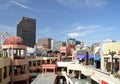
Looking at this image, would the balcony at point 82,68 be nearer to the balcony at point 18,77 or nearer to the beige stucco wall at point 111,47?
the beige stucco wall at point 111,47

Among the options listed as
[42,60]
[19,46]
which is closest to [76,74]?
[42,60]

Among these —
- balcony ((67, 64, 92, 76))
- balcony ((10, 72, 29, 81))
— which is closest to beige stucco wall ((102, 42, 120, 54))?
balcony ((67, 64, 92, 76))

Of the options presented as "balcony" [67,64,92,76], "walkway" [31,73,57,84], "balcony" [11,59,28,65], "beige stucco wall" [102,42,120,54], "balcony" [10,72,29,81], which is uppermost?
"beige stucco wall" [102,42,120,54]

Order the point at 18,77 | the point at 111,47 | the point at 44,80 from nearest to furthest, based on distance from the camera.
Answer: the point at 111,47
the point at 18,77
the point at 44,80

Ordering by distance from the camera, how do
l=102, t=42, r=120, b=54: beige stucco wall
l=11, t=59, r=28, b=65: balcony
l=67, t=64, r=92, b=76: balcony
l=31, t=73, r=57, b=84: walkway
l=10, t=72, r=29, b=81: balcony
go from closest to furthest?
l=102, t=42, r=120, b=54: beige stucco wall, l=67, t=64, r=92, b=76: balcony, l=31, t=73, r=57, b=84: walkway, l=10, t=72, r=29, b=81: balcony, l=11, t=59, r=28, b=65: balcony

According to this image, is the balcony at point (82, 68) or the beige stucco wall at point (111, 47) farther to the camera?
the balcony at point (82, 68)

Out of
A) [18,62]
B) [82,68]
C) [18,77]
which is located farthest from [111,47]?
[18,77]

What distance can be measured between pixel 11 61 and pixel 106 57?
18.1m

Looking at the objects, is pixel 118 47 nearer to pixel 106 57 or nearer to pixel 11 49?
pixel 106 57

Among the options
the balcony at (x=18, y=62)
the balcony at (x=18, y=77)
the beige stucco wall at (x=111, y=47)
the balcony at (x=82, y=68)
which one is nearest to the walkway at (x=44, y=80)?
the balcony at (x=18, y=77)

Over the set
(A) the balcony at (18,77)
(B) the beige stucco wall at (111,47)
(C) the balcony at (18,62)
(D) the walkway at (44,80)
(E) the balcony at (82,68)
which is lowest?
(D) the walkway at (44,80)

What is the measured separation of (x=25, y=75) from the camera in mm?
44688

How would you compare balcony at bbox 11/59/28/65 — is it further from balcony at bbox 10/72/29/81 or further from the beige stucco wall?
the beige stucco wall

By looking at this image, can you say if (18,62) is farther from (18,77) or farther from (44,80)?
(44,80)
